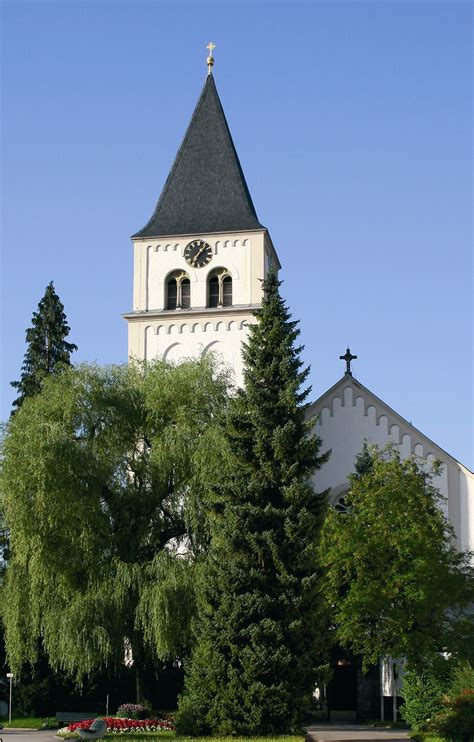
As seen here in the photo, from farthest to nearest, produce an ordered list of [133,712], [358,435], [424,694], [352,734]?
[358,435], [133,712], [352,734], [424,694]

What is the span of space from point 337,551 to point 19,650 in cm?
897

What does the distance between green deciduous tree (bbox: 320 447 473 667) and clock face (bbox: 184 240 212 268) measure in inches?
735

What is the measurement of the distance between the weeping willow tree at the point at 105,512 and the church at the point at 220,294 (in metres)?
→ 7.06

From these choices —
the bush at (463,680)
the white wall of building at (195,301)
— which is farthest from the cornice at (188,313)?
the bush at (463,680)

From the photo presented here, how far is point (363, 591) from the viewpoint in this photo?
27375mm

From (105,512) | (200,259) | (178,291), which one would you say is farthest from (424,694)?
(200,259)

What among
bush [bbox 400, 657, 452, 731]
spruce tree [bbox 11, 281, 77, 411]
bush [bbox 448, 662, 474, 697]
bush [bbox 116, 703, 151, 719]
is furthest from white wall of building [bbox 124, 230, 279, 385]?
bush [bbox 448, 662, 474, 697]

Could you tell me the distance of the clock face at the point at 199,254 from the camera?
45.3m

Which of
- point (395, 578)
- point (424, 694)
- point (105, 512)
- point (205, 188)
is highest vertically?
point (205, 188)

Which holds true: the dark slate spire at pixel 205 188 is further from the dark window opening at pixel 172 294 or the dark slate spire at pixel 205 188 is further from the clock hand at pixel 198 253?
the dark window opening at pixel 172 294

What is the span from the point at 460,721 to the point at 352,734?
9.58 m

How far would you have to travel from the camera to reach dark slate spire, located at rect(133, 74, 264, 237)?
46.0 metres

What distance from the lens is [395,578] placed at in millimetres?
27172

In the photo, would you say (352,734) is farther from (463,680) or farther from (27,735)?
(27,735)
